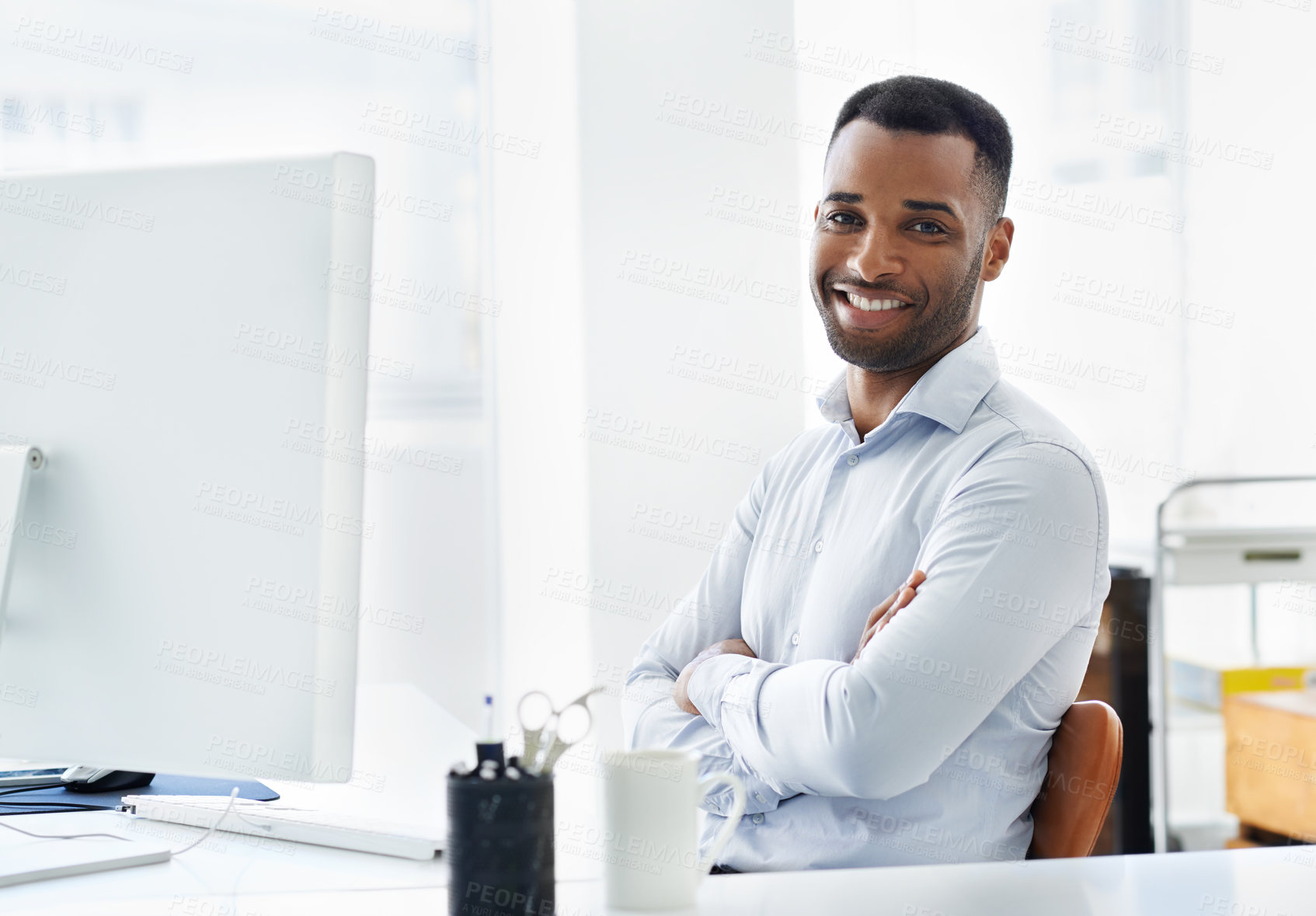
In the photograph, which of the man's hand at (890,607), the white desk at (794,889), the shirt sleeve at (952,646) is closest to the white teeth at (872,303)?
the shirt sleeve at (952,646)

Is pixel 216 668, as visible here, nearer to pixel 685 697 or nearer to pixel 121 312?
pixel 121 312

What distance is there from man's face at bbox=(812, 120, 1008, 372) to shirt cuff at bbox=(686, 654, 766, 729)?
1.56 feet

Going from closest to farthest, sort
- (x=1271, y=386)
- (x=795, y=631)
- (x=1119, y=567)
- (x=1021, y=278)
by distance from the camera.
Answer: (x=795, y=631)
(x=1119, y=567)
(x=1271, y=386)
(x=1021, y=278)

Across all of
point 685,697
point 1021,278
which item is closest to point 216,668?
point 685,697

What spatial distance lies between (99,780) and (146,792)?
0.08m

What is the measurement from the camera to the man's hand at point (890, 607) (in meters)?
1.27

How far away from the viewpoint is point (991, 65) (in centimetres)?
316

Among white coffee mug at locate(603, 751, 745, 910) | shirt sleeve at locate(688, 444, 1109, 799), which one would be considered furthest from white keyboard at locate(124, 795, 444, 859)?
shirt sleeve at locate(688, 444, 1109, 799)

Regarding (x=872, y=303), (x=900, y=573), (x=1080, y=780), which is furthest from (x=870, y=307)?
(x=1080, y=780)

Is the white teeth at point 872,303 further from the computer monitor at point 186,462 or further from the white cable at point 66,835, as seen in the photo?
the white cable at point 66,835

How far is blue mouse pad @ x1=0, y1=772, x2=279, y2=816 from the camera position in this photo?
1.24 m

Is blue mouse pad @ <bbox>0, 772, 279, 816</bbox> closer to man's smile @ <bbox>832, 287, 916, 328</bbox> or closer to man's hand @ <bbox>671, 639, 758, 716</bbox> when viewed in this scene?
man's hand @ <bbox>671, 639, 758, 716</bbox>

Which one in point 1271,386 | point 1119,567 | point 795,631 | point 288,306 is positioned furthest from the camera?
point 1271,386

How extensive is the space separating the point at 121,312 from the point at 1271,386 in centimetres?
292
